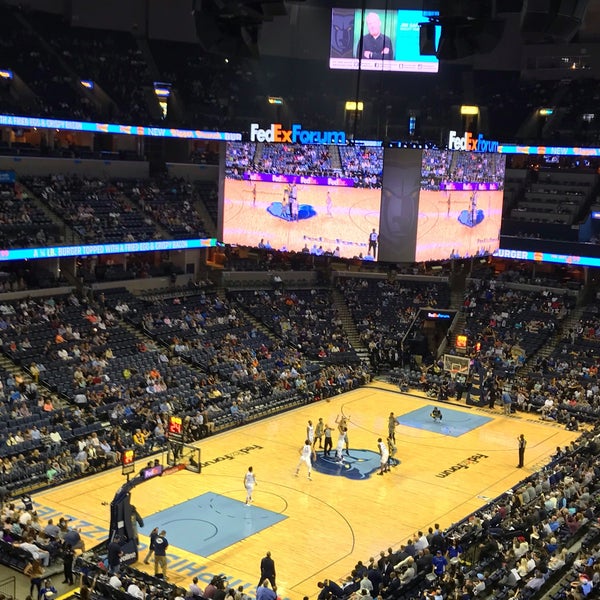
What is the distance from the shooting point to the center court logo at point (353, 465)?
2921 cm

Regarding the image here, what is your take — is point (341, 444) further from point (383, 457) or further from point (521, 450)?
point (521, 450)

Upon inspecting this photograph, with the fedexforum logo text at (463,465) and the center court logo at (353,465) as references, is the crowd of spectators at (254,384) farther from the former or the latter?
the center court logo at (353,465)

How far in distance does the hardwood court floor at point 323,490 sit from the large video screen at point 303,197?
7.35 m

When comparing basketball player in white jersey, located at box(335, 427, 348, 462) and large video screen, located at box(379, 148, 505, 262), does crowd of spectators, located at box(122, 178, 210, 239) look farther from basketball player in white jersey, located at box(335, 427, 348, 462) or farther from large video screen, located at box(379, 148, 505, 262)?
large video screen, located at box(379, 148, 505, 262)

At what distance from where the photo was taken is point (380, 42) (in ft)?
151

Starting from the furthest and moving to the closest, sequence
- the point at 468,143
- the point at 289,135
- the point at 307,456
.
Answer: the point at 468,143 → the point at 289,135 → the point at 307,456

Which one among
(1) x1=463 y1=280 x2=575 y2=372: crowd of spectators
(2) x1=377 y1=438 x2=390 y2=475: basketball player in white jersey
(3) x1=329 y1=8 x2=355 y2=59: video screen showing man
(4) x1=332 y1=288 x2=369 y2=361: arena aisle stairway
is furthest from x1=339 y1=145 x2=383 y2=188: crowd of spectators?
(3) x1=329 y1=8 x2=355 y2=59: video screen showing man

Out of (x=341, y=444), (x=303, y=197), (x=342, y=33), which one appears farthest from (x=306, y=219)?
(x=342, y=33)

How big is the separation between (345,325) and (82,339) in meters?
15.4

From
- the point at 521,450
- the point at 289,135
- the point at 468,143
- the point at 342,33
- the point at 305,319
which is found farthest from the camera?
the point at 342,33

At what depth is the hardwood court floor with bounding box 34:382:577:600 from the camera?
73.9 feet

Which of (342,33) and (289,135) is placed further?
(342,33)

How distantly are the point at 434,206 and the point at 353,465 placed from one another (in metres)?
9.19

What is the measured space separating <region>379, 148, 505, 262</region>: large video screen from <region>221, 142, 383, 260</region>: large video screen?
2.03ft
